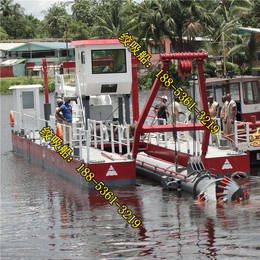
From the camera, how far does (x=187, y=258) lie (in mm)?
9945

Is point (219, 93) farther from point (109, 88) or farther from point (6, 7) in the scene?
point (6, 7)

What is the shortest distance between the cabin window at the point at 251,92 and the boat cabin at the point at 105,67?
170 inches

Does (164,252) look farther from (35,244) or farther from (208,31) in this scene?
(208,31)

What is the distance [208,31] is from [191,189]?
148 ft

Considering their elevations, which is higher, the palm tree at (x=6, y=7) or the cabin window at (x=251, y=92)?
the palm tree at (x=6, y=7)

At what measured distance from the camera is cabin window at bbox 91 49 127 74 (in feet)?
64.6

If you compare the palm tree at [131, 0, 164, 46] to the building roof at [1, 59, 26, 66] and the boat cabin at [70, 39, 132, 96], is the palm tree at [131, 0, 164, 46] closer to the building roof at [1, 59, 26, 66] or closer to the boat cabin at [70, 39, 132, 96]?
the building roof at [1, 59, 26, 66]

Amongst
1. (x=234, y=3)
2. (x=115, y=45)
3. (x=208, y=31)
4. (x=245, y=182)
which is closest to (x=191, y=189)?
(x=245, y=182)

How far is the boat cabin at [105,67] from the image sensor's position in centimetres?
1967

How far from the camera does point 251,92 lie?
2033 cm

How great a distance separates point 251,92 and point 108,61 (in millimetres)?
5432

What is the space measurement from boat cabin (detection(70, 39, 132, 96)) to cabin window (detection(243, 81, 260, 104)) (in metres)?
4.31

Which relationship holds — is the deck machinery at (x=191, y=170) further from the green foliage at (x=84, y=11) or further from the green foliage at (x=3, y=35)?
the green foliage at (x=3, y=35)

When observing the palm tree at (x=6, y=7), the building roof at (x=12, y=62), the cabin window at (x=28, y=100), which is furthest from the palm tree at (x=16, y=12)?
the cabin window at (x=28, y=100)
